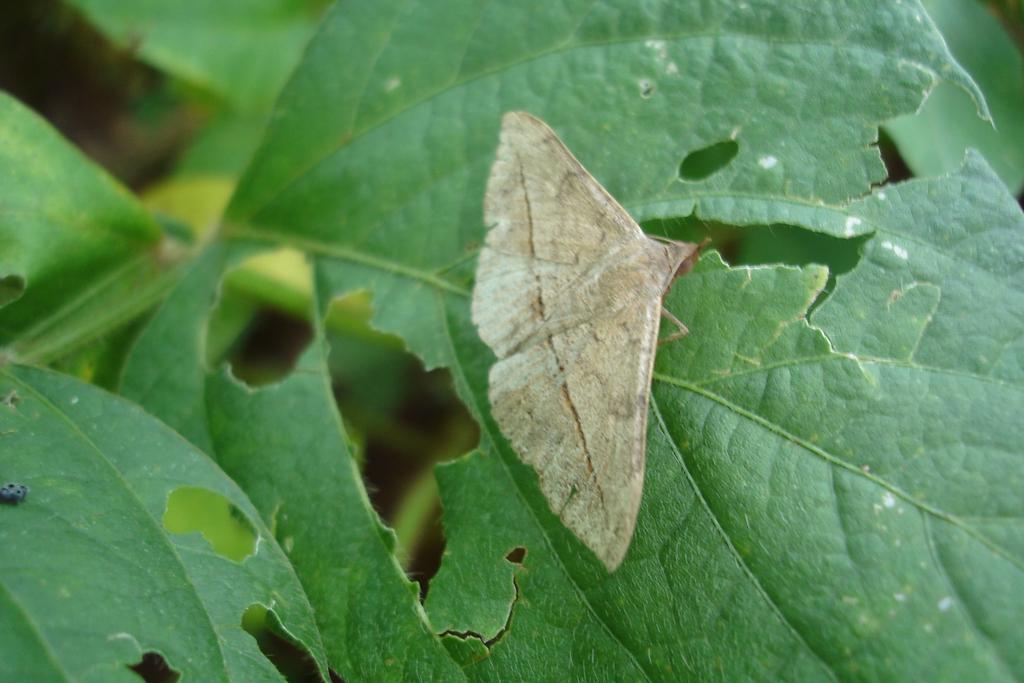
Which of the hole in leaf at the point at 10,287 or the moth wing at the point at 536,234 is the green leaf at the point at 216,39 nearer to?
the hole in leaf at the point at 10,287

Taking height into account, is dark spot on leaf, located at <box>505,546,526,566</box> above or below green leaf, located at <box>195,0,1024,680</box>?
below

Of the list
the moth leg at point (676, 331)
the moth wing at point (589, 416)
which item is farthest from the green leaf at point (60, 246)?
the moth leg at point (676, 331)

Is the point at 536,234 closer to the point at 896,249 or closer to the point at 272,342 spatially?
the point at 896,249

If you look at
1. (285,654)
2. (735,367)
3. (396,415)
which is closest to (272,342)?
(396,415)

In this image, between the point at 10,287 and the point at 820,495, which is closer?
the point at 820,495

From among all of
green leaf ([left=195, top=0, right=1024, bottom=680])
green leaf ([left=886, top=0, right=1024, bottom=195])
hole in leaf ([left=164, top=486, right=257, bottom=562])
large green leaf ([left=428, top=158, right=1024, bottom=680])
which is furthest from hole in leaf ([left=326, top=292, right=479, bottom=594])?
green leaf ([left=886, top=0, right=1024, bottom=195])

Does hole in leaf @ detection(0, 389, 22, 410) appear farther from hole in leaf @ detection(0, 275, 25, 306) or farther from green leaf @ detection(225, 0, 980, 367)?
green leaf @ detection(225, 0, 980, 367)
